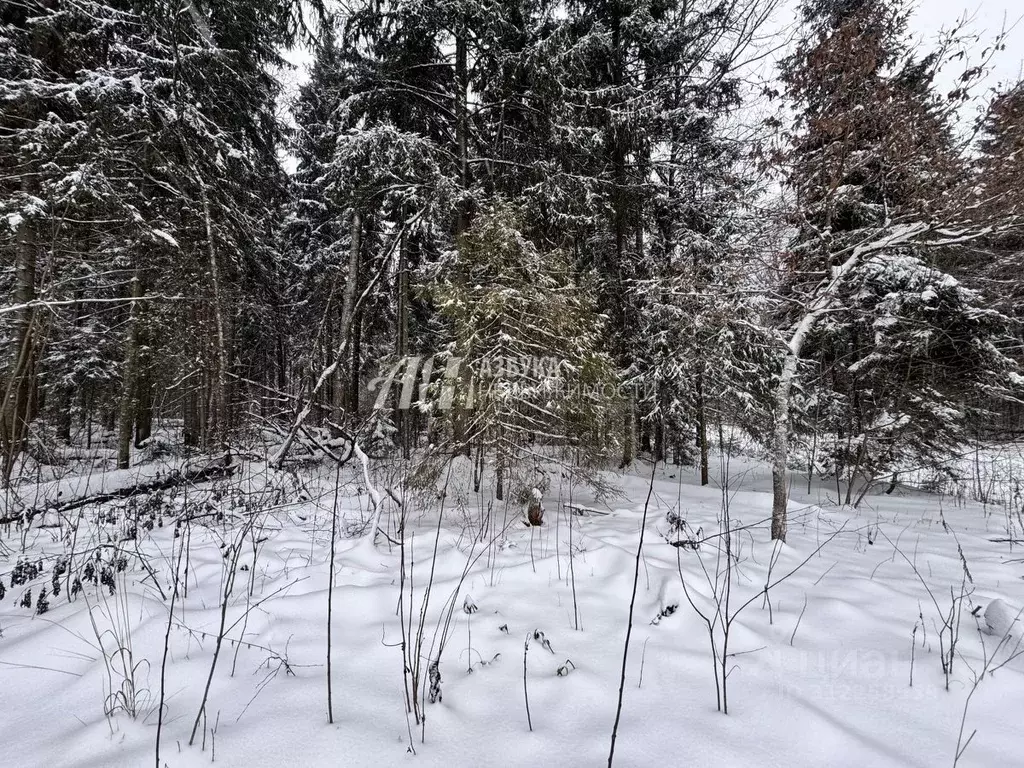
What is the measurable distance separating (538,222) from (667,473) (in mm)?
8239

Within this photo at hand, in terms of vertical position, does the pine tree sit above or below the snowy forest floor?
above

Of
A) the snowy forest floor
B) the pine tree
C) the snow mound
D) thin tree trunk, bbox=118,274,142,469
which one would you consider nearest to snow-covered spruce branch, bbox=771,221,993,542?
the pine tree

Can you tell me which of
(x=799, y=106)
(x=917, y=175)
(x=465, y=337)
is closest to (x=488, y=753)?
(x=465, y=337)

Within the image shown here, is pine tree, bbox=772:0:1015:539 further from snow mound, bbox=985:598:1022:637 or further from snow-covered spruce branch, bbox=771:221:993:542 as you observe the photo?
snow mound, bbox=985:598:1022:637

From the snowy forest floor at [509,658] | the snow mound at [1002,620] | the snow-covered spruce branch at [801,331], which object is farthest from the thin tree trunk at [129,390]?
the snow mound at [1002,620]

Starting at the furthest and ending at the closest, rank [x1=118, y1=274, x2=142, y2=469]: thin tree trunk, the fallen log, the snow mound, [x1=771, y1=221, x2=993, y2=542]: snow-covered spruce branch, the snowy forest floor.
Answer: [x1=118, y1=274, x2=142, y2=469]: thin tree trunk → the fallen log → [x1=771, y1=221, x2=993, y2=542]: snow-covered spruce branch → the snow mound → the snowy forest floor

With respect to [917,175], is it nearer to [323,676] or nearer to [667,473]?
[323,676]

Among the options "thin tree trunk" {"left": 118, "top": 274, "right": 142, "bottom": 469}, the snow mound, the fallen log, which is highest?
"thin tree trunk" {"left": 118, "top": 274, "right": 142, "bottom": 469}

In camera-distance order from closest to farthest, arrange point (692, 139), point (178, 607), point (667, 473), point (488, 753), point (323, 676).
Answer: point (488, 753)
point (323, 676)
point (178, 607)
point (692, 139)
point (667, 473)

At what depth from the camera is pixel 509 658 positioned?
84.3 inches

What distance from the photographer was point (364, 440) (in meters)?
9.19

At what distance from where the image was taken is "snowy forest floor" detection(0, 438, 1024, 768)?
1.51 metres

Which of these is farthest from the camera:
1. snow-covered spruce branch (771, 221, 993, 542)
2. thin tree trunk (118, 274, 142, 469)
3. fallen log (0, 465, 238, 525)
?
thin tree trunk (118, 274, 142, 469)

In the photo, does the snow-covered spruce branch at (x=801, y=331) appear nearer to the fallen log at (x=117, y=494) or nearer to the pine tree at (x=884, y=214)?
the pine tree at (x=884, y=214)
